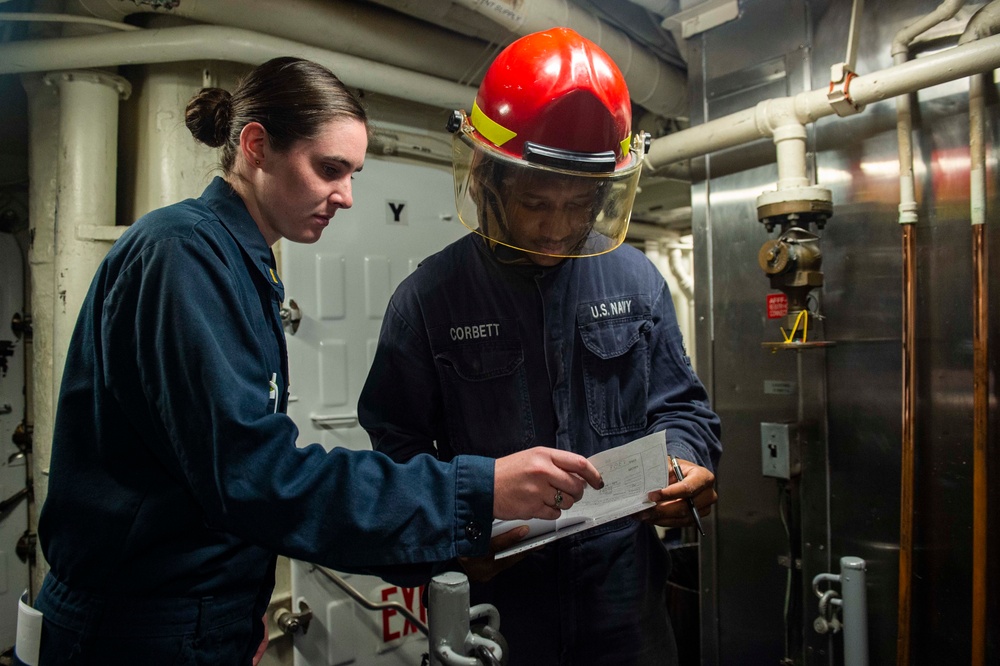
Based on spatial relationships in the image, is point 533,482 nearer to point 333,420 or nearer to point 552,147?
point 552,147

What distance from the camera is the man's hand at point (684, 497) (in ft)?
3.94

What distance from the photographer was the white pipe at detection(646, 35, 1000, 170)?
4.99 feet

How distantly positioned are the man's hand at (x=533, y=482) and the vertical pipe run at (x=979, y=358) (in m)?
1.32

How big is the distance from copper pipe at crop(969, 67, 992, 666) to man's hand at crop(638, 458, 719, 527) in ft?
2.93

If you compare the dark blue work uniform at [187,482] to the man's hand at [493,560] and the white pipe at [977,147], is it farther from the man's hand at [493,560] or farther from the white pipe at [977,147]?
the white pipe at [977,147]

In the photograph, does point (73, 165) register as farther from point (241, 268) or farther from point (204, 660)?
point (204, 660)

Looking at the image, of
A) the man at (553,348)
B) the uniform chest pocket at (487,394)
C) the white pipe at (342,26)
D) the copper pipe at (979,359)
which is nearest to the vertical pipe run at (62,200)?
the white pipe at (342,26)

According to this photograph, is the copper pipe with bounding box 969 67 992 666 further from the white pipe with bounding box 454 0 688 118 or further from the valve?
the valve

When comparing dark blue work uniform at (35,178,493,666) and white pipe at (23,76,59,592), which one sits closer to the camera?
dark blue work uniform at (35,178,493,666)

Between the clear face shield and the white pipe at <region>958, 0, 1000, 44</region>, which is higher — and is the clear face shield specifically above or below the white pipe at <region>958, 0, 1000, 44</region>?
below

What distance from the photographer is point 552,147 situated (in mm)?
1204

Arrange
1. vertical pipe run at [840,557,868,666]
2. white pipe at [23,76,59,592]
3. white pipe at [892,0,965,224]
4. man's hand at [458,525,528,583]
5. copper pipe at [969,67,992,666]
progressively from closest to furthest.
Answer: man's hand at [458,525,528,583]
vertical pipe run at [840,557,868,666]
copper pipe at [969,67,992,666]
white pipe at [892,0,965,224]
white pipe at [23,76,59,592]

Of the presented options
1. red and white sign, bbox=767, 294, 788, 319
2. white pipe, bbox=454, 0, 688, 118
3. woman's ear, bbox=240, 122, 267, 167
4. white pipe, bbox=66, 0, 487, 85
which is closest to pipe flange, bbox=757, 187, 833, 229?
red and white sign, bbox=767, 294, 788, 319

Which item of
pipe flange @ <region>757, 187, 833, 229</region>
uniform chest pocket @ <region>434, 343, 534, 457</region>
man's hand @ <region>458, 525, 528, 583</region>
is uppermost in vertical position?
pipe flange @ <region>757, 187, 833, 229</region>
